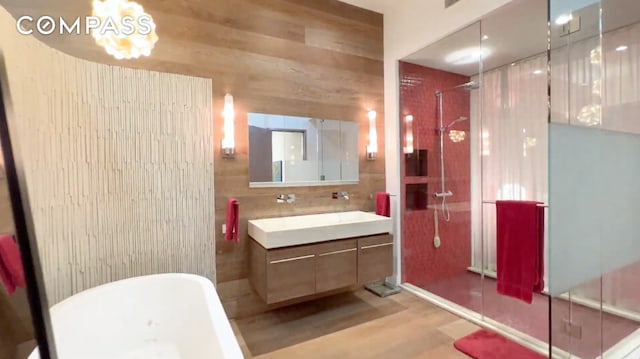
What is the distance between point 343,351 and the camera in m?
2.19

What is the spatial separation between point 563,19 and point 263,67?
2234 mm

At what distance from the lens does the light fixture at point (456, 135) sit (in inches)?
139

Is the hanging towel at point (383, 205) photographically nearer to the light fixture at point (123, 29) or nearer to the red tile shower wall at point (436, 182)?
the red tile shower wall at point (436, 182)

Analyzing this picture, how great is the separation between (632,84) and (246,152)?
335 cm

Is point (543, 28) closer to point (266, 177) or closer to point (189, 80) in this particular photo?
point (266, 177)

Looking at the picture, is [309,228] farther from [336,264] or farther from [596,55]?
[596,55]

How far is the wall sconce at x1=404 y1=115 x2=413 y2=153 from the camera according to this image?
3.39m

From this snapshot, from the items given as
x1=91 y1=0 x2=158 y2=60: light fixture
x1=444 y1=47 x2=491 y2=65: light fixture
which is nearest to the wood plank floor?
x1=91 y1=0 x2=158 y2=60: light fixture

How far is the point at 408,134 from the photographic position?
11.2ft

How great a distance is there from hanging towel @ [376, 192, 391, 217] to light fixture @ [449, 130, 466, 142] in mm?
1131

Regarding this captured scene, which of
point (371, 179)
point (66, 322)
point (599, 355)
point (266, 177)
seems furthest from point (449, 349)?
point (66, 322)

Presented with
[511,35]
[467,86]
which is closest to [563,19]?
[511,35]

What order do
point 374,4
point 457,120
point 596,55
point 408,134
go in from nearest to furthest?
point 596,55, point 374,4, point 408,134, point 457,120

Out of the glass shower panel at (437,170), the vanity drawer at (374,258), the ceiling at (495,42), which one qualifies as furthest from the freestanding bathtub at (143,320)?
the ceiling at (495,42)
